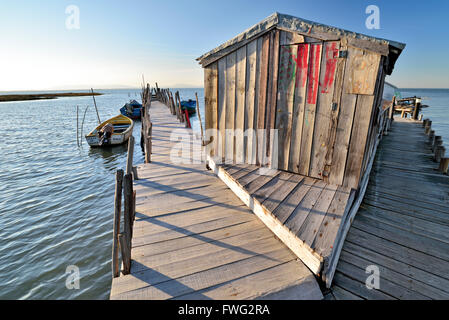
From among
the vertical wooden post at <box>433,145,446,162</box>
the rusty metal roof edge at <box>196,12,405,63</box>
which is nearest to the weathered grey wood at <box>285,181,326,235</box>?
the rusty metal roof edge at <box>196,12,405,63</box>

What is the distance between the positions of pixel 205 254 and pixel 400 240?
356cm

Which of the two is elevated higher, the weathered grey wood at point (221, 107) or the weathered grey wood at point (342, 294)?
the weathered grey wood at point (221, 107)

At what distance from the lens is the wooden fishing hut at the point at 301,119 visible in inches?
137

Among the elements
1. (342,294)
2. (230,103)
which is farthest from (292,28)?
(342,294)

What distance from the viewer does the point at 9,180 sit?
10.9m

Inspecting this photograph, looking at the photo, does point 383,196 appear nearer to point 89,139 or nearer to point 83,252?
point 83,252

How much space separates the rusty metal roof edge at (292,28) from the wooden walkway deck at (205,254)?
3632 millimetres

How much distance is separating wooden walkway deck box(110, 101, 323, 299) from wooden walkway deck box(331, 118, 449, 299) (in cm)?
77

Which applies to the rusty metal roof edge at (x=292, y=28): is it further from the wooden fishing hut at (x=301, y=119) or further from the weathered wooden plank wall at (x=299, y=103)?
the weathered wooden plank wall at (x=299, y=103)

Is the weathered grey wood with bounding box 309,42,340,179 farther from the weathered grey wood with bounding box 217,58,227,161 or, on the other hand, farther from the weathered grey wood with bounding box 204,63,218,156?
the weathered grey wood with bounding box 204,63,218,156

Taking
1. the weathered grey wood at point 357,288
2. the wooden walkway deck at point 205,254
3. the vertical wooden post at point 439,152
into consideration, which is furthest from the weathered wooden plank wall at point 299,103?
the vertical wooden post at point 439,152

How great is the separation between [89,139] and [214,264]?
1666 centimetres

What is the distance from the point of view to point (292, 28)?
13.4 feet
